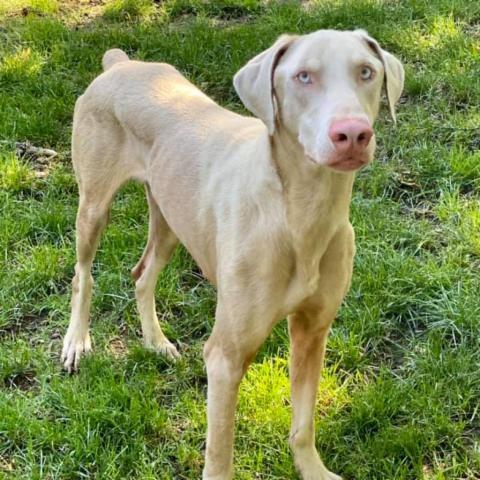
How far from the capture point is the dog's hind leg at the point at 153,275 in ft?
14.6

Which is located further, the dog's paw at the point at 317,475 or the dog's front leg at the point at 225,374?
the dog's paw at the point at 317,475

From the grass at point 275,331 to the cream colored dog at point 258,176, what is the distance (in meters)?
0.29

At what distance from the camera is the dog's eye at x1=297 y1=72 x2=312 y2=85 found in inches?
113

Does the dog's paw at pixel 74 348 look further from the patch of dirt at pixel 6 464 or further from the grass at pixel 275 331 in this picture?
the patch of dirt at pixel 6 464

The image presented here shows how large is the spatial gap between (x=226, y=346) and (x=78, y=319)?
1.41m

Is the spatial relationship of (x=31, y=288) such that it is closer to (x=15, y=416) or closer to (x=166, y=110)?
(x=15, y=416)

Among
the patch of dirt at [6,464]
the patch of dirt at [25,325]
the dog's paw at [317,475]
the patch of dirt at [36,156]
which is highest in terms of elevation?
the dog's paw at [317,475]

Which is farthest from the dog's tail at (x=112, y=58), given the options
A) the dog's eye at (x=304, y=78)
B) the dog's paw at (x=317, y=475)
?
the dog's paw at (x=317, y=475)

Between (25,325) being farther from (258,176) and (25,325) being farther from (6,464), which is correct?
(258,176)

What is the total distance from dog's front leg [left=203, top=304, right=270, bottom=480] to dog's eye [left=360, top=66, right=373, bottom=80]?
0.94 meters

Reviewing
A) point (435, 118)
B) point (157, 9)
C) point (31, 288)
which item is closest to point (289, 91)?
point (31, 288)

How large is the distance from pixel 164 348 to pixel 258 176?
1.48 meters

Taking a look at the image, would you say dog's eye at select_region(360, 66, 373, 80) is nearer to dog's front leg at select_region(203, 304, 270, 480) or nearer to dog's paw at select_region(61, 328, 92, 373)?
dog's front leg at select_region(203, 304, 270, 480)

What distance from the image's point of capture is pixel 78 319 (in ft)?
14.7
